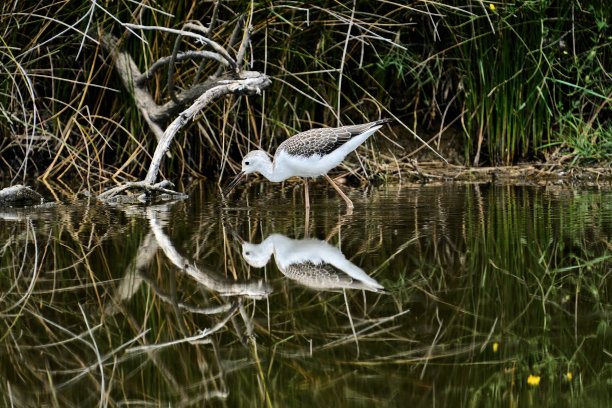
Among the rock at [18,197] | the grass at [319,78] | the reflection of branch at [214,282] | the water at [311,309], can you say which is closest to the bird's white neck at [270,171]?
the water at [311,309]

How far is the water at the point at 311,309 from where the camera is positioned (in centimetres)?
318

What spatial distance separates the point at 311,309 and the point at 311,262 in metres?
1.04

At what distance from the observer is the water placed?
318 cm

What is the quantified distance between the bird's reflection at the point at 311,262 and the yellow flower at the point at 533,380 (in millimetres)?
1391

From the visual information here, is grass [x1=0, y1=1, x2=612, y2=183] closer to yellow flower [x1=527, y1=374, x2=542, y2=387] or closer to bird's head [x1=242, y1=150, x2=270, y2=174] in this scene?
bird's head [x1=242, y1=150, x2=270, y2=174]

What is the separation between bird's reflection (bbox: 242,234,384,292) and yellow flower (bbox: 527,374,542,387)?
54.7 inches

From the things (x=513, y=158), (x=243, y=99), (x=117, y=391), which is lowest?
(x=117, y=391)

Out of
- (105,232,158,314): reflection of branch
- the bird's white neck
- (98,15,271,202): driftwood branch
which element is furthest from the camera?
(98,15,271,202): driftwood branch

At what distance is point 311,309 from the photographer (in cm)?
416

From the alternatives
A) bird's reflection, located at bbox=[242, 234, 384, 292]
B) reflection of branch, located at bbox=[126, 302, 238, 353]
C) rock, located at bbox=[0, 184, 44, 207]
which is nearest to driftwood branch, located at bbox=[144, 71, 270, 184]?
rock, located at bbox=[0, 184, 44, 207]

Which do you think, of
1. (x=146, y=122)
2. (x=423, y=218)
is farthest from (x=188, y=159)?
(x=423, y=218)

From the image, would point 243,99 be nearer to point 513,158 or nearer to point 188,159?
point 188,159

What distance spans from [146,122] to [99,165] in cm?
59

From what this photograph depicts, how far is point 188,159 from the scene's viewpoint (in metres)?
9.91
